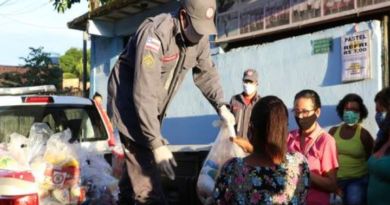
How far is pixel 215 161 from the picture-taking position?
4047 mm

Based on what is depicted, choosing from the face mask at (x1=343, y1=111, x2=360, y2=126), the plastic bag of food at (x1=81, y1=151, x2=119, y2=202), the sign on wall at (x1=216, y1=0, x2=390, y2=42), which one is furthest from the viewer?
the sign on wall at (x1=216, y1=0, x2=390, y2=42)

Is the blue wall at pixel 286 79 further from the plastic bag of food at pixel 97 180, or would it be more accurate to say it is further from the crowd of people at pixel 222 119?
the plastic bag of food at pixel 97 180

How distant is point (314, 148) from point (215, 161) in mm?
700

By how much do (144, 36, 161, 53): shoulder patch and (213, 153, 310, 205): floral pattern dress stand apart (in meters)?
0.92

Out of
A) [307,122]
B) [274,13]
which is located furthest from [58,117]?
[274,13]

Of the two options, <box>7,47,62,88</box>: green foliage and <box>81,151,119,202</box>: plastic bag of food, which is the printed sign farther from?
<box>7,47,62,88</box>: green foliage

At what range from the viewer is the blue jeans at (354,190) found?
16.2 ft

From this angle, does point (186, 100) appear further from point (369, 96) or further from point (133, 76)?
point (133, 76)

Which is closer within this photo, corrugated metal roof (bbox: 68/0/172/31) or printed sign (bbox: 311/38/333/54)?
printed sign (bbox: 311/38/333/54)

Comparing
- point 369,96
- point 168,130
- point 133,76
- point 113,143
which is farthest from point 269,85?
point 133,76

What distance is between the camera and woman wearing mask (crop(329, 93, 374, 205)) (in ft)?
18.7

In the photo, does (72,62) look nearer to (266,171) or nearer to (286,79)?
(286,79)

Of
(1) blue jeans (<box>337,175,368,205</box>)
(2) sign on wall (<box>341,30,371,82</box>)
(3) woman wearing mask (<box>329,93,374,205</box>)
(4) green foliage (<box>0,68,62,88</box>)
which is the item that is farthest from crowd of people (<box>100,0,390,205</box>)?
(4) green foliage (<box>0,68,62,88</box>)

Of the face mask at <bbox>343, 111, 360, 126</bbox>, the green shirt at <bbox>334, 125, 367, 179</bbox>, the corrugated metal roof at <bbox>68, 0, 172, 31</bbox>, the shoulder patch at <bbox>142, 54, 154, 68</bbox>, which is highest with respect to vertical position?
the corrugated metal roof at <bbox>68, 0, 172, 31</bbox>
